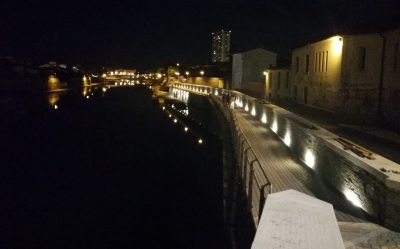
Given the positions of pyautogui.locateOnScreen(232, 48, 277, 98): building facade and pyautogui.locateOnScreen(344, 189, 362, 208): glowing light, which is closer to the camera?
Result: pyautogui.locateOnScreen(344, 189, 362, 208): glowing light

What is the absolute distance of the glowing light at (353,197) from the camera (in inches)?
313

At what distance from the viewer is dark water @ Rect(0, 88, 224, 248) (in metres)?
13.2

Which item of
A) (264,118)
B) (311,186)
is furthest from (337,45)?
(311,186)

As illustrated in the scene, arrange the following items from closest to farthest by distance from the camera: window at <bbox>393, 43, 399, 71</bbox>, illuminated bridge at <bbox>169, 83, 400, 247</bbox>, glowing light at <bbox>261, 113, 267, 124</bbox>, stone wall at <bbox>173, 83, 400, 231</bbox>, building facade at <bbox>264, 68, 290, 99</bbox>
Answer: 1. stone wall at <bbox>173, 83, 400, 231</bbox>
2. illuminated bridge at <bbox>169, 83, 400, 247</bbox>
3. window at <bbox>393, 43, 399, 71</bbox>
4. glowing light at <bbox>261, 113, 267, 124</bbox>
5. building facade at <bbox>264, 68, 290, 99</bbox>

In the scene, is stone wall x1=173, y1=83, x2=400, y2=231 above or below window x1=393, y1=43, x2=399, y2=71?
below

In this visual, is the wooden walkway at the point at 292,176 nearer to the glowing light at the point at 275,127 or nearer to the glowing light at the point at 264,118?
the glowing light at the point at 275,127

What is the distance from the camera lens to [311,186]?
32.4 ft

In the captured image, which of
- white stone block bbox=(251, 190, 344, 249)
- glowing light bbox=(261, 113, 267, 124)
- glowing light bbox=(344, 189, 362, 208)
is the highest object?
white stone block bbox=(251, 190, 344, 249)

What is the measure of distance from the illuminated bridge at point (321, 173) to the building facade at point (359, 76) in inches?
197

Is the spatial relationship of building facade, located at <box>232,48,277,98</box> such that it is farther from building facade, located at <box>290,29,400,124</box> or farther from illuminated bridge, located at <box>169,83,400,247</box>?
illuminated bridge, located at <box>169,83,400,247</box>

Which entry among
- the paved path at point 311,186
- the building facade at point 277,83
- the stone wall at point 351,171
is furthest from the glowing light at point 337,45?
the building facade at point 277,83

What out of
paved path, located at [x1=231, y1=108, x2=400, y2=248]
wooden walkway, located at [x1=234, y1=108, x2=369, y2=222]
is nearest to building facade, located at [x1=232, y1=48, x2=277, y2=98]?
paved path, located at [x1=231, y1=108, x2=400, y2=248]

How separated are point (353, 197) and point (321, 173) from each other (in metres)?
2.52

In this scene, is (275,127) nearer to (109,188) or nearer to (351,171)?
(109,188)
